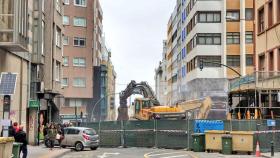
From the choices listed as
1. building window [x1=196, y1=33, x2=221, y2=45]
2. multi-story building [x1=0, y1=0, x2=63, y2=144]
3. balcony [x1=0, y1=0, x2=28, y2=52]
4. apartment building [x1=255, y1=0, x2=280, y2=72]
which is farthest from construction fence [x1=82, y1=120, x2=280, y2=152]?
building window [x1=196, y1=33, x2=221, y2=45]

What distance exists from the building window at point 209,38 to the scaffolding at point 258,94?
107 ft

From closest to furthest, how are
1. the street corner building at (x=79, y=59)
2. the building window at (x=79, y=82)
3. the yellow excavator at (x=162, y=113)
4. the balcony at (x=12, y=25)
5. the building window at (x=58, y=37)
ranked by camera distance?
the balcony at (x=12, y=25), the yellow excavator at (x=162, y=113), the building window at (x=58, y=37), the street corner building at (x=79, y=59), the building window at (x=79, y=82)

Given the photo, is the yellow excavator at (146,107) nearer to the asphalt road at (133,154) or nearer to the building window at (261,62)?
the building window at (261,62)

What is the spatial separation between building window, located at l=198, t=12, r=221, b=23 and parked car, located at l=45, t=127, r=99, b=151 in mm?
39693

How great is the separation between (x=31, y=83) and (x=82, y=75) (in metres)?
44.2

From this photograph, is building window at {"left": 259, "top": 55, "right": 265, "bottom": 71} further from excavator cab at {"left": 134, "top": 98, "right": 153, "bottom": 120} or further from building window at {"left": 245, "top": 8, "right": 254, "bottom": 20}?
building window at {"left": 245, "top": 8, "right": 254, "bottom": 20}

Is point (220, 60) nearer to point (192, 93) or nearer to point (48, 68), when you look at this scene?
point (192, 93)

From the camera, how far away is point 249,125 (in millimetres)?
36125

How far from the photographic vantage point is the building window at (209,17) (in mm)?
77500

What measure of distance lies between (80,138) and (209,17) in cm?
4100

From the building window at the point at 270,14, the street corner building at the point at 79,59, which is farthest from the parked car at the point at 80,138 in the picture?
the street corner building at the point at 79,59

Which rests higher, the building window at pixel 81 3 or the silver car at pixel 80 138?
the building window at pixel 81 3

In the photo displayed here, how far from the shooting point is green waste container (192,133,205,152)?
37656mm

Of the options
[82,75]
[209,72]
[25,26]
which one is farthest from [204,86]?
[25,26]
